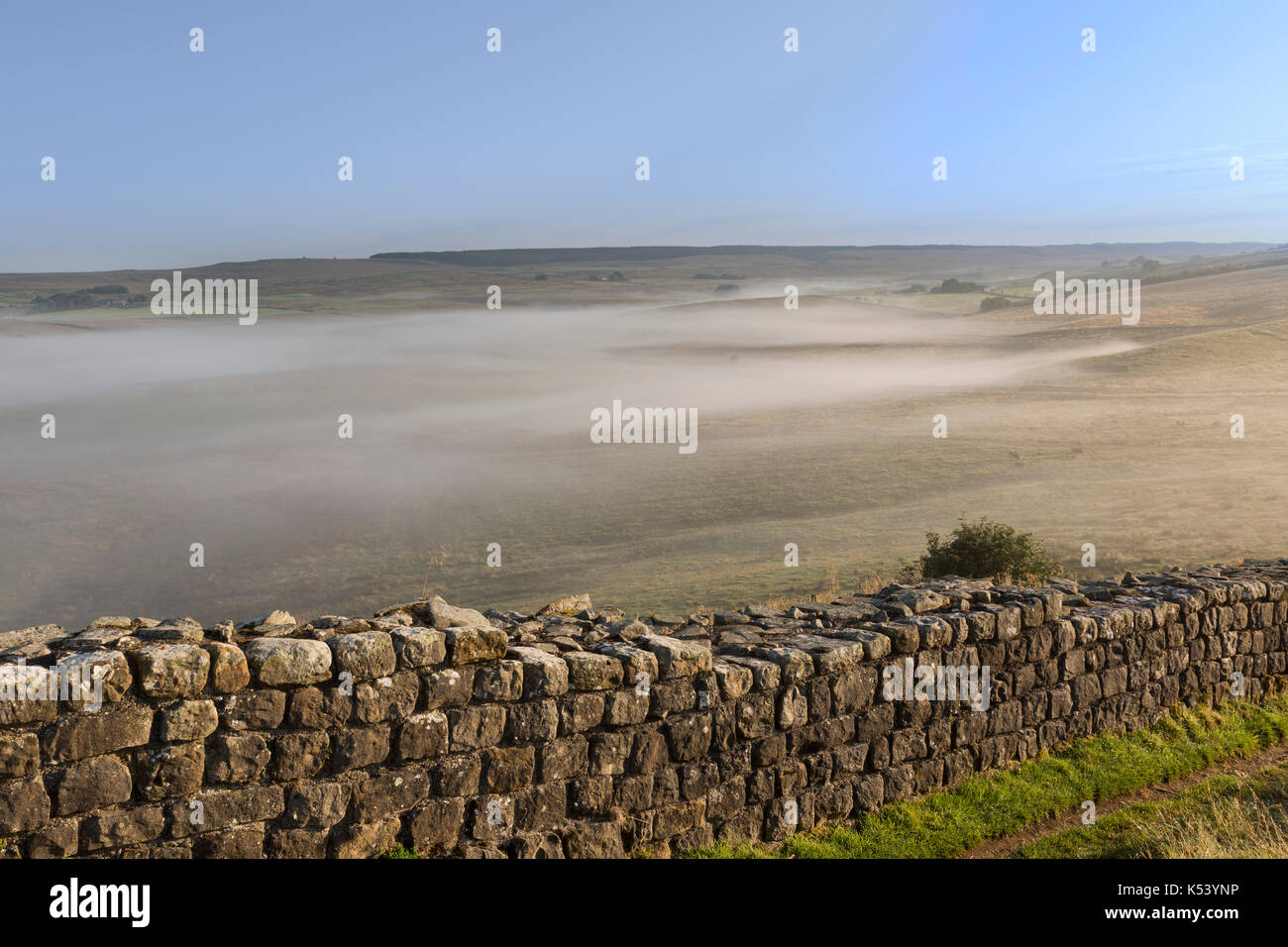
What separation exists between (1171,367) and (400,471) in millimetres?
44746

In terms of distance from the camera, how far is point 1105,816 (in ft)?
31.5

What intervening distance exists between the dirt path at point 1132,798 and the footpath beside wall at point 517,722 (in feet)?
2.37

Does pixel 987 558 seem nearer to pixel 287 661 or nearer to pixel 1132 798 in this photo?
pixel 1132 798

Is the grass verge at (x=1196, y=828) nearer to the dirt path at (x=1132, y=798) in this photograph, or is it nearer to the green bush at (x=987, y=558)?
the dirt path at (x=1132, y=798)

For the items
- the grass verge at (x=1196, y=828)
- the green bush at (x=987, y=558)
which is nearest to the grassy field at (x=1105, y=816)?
the grass verge at (x=1196, y=828)

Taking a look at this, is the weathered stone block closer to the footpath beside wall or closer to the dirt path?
the footpath beside wall

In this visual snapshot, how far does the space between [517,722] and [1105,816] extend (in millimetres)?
5856

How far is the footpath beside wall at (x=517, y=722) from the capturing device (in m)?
5.64

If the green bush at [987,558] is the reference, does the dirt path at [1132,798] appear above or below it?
below

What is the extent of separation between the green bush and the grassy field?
792 cm

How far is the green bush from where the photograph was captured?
778 inches

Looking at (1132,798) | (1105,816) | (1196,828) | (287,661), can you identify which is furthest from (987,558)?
(287,661)

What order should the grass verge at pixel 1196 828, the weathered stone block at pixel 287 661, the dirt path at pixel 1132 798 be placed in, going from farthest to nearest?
the dirt path at pixel 1132 798 < the grass verge at pixel 1196 828 < the weathered stone block at pixel 287 661

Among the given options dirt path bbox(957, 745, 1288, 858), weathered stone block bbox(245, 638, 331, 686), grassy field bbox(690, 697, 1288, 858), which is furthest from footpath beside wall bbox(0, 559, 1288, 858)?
dirt path bbox(957, 745, 1288, 858)
